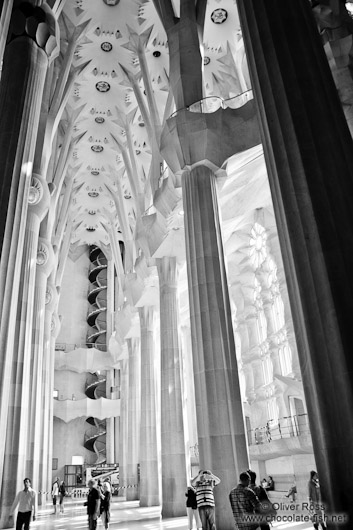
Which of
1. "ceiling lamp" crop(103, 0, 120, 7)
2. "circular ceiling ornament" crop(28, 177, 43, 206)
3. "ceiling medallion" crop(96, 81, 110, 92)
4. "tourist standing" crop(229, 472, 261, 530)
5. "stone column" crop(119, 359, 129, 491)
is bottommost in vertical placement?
"tourist standing" crop(229, 472, 261, 530)

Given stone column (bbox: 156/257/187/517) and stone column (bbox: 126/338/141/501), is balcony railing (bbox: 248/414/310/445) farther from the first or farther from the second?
stone column (bbox: 126/338/141/501)

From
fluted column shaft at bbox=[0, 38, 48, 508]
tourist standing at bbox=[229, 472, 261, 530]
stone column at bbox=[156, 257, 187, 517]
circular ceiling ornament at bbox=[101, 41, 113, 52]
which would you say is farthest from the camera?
circular ceiling ornament at bbox=[101, 41, 113, 52]

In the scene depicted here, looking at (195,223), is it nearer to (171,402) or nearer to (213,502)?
(213,502)

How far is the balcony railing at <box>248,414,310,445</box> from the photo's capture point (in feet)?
64.1

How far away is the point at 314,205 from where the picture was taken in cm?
613

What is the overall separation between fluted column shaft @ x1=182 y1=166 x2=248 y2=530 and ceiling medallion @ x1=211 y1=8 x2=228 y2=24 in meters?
10.3

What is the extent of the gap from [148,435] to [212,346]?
11771 mm

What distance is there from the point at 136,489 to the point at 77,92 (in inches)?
824

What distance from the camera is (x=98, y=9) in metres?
20.4

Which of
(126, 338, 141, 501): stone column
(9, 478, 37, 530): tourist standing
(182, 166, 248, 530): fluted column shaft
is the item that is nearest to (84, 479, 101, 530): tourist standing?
(9, 478, 37, 530): tourist standing

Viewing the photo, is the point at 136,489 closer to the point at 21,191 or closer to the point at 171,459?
the point at 171,459

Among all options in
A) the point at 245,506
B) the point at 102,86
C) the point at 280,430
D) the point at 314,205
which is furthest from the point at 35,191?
the point at 280,430

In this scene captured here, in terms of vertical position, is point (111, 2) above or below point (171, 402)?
above

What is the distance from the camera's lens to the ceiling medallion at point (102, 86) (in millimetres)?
23500
